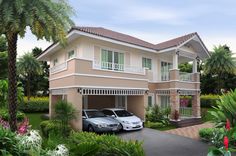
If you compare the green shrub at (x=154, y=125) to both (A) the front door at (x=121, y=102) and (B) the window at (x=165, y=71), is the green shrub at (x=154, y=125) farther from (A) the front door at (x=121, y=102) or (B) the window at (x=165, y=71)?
(B) the window at (x=165, y=71)

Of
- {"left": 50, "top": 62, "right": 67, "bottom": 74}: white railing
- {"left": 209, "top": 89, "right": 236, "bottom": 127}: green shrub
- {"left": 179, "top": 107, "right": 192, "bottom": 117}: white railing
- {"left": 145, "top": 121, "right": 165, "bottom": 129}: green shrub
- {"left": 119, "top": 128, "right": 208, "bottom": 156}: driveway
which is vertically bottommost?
{"left": 119, "top": 128, "right": 208, "bottom": 156}: driveway

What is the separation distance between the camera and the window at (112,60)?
20.8 m

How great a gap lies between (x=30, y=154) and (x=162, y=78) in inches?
895

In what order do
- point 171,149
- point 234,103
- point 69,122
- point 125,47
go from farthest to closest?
point 125,47
point 69,122
point 171,149
point 234,103

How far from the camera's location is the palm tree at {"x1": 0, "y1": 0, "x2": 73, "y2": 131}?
11.4 metres

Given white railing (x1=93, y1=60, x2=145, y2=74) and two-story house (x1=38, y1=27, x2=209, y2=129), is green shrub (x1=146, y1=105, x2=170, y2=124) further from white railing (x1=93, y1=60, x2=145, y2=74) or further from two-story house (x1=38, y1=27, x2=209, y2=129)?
white railing (x1=93, y1=60, x2=145, y2=74)

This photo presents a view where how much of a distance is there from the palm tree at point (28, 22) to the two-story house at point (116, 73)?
505cm

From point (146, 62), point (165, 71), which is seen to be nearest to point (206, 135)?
point (146, 62)

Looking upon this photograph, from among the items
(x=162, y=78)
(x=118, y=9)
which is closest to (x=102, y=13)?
(x=118, y=9)

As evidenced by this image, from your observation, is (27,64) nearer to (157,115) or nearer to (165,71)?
(165,71)

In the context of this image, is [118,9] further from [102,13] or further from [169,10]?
[169,10]


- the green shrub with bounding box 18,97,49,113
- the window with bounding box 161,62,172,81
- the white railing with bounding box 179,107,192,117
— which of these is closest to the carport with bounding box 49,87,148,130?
the window with bounding box 161,62,172,81

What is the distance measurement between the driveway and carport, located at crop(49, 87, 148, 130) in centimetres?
336

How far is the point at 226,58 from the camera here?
35.5 metres
